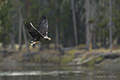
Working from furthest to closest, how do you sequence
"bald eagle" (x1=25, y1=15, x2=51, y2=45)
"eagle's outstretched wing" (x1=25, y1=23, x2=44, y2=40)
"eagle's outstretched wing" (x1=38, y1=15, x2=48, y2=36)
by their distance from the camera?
"eagle's outstretched wing" (x1=38, y1=15, x2=48, y2=36), "bald eagle" (x1=25, y1=15, x2=51, y2=45), "eagle's outstretched wing" (x1=25, y1=23, x2=44, y2=40)

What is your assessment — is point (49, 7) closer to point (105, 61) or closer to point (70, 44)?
point (70, 44)

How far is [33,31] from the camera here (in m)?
24.8

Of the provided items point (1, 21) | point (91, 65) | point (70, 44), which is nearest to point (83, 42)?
point (70, 44)

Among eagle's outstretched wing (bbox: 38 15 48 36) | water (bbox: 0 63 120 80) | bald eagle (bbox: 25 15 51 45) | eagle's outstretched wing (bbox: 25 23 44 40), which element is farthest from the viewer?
water (bbox: 0 63 120 80)

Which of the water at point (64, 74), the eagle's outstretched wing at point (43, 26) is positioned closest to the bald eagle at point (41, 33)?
the eagle's outstretched wing at point (43, 26)

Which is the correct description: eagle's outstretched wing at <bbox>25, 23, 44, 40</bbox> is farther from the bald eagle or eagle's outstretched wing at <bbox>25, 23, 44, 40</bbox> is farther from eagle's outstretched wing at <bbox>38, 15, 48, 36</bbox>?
eagle's outstretched wing at <bbox>38, 15, 48, 36</bbox>

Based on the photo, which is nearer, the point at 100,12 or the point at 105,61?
the point at 105,61

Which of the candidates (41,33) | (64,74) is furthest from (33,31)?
(64,74)

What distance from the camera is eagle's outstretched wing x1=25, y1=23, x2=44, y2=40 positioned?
2430 centimetres

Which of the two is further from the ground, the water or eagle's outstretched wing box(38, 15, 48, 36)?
eagle's outstretched wing box(38, 15, 48, 36)

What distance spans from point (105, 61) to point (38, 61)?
14.0 metres

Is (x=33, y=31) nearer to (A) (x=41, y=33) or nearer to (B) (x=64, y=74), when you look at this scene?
(A) (x=41, y=33)

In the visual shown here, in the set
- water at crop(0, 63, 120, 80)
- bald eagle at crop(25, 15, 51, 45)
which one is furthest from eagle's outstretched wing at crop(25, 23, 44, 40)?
water at crop(0, 63, 120, 80)

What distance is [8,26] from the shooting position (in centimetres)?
7500
